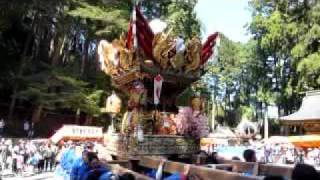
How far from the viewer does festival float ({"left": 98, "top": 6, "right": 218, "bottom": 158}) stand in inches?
400

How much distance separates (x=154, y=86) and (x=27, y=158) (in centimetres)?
1388

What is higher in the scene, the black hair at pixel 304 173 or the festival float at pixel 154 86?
the festival float at pixel 154 86

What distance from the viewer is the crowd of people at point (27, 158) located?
832 inches

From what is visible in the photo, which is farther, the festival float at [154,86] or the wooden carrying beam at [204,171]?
the festival float at [154,86]

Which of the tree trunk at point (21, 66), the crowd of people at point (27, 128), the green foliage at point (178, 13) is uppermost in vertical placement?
the green foliage at point (178, 13)

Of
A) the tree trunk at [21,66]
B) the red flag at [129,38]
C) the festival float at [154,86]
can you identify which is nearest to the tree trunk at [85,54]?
the tree trunk at [21,66]

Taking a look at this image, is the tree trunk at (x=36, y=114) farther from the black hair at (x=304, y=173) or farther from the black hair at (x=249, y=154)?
the black hair at (x=304, y=173)

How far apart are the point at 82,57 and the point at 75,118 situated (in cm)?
512

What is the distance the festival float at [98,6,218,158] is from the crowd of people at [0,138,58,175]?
10982 mm

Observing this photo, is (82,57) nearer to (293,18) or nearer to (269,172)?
(293,18)

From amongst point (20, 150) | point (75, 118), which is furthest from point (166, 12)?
point (20, 150)

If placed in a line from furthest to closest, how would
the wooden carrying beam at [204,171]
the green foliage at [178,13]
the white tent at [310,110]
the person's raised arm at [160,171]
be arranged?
the green foliage at [178,13]
the white tent at [310,110]
the person's raised arm at [160,171]
the wooden carrying beam at [204,171]

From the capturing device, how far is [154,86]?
416 inches

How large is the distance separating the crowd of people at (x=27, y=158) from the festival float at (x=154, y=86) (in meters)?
11.0
